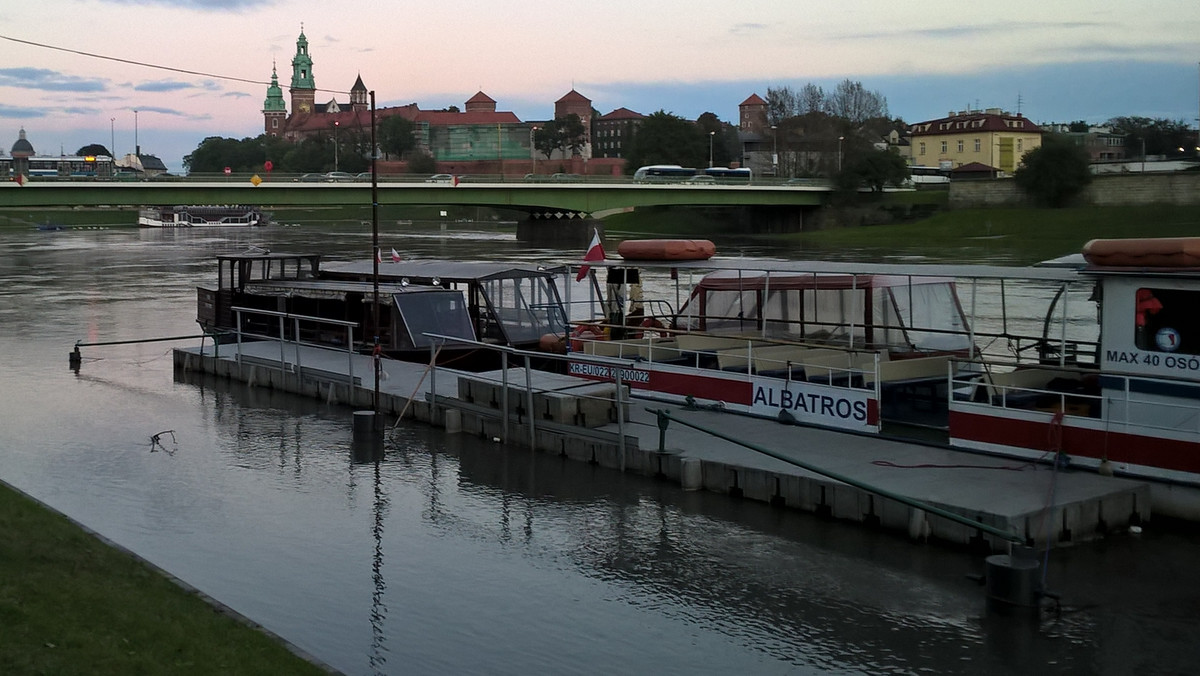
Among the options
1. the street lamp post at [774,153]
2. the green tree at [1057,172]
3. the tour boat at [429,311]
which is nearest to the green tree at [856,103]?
the street lamp post at [774,153]

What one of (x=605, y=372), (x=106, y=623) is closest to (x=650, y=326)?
(x=605, y=372)

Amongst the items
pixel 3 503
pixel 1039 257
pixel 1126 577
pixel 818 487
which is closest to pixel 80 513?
pixel 3 503

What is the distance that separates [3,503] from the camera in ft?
44.9

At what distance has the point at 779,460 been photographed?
53.8 ft

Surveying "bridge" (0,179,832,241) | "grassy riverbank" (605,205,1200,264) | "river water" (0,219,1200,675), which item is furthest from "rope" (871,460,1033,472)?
"bridge" (0,179,832,241)

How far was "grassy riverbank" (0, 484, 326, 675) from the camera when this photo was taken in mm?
8719

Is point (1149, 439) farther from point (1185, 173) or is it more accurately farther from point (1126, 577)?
point (1185, 173)

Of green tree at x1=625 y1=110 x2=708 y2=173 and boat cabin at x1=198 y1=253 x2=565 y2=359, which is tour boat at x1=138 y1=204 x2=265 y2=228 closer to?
green tree at x1=625 y1=110 x2=708 y2=173

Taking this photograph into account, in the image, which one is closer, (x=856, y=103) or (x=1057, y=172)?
(x=1057, y=172)

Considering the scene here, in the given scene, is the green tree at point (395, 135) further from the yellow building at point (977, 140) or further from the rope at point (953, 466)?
the rope at point (953, 466)

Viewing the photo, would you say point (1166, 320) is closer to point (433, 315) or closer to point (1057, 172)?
point (433, 315)

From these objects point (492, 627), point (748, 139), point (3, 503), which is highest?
point (748, 139)

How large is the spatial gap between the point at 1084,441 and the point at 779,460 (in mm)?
3908

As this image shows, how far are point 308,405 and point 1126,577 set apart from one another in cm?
1678
